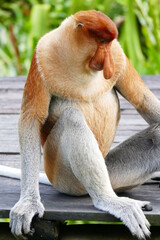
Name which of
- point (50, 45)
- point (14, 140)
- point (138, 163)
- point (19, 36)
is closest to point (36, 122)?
point (50, 45)

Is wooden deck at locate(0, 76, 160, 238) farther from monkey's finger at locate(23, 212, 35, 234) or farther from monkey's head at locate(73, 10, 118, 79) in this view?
monkey's head at locate(73, 10, 118, 79)

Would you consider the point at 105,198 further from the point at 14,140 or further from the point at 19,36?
the point at 19,36

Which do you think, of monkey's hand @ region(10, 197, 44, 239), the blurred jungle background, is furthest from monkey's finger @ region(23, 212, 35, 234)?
the blurred jungle background

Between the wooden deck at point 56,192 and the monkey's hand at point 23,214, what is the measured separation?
7cm

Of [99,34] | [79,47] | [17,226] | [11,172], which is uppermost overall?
[99,34]

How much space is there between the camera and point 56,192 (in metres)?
Answer: 3.64

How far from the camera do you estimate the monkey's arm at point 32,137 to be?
323cm

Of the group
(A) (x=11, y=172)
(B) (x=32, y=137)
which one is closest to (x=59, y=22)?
(A) (x=11, y=172)

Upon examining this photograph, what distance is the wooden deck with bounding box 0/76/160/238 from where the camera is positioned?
10.6 feet

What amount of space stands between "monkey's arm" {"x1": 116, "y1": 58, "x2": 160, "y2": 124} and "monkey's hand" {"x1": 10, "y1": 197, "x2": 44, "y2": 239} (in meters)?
0.72

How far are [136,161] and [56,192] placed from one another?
467mm

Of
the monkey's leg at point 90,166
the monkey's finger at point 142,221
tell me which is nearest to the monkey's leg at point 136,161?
the monkey's leg at point 90,166

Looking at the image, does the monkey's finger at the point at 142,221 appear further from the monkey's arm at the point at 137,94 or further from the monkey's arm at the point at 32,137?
the monkey's arm at the point at 137,94

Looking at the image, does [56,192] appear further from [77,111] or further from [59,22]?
→ [59,22]
